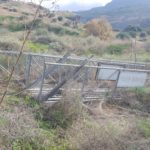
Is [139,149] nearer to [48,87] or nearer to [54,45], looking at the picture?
[48,87]

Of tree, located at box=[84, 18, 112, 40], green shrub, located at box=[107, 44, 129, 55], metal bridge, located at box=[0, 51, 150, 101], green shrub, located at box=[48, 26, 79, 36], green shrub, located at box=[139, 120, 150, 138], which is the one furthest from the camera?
tree, located at box=[84, 18, 112, 40]

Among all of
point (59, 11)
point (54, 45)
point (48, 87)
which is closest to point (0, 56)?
point (48, 87)

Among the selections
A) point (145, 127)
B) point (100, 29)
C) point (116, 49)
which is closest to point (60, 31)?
point (100, 29)

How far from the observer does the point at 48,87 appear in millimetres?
10953

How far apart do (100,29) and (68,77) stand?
109 ft

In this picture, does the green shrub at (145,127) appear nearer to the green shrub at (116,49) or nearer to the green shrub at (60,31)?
the green shrub at (116,49)

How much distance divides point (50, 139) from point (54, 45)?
695 inches

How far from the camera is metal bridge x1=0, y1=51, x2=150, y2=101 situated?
32.5 ft

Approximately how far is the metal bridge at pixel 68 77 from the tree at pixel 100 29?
2881 cm

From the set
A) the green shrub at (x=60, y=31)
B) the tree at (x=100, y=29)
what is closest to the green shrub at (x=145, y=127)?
the green shrub at (x=60, y=31)

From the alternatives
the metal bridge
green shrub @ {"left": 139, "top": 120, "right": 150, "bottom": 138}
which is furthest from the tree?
green shrub @ {"left": 139, "top": 120, "right": 150, "bottom": 138}

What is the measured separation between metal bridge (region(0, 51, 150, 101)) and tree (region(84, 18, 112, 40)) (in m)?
28.8

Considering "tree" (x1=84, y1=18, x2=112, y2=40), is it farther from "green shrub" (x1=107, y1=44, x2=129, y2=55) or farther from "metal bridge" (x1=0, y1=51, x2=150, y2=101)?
"metal bridge" (x1=0, y1=51, x2=150, y2=101)

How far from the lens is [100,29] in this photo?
42.6 meters
